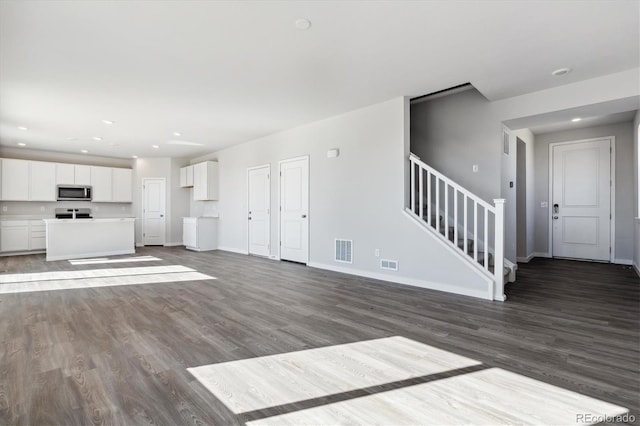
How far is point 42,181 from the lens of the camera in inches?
319

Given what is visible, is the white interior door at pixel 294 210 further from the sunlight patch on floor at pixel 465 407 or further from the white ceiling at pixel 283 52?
the sunlight patch on floor at pixel 465 407

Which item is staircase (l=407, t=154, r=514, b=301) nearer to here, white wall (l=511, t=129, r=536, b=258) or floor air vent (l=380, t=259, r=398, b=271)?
floor air vent (l=380, t=259, r=398, b=271)

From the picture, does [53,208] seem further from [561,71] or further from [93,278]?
[561,71]

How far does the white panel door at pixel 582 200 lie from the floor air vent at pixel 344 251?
4952mm

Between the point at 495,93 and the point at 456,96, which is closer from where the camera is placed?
the point at 495,93

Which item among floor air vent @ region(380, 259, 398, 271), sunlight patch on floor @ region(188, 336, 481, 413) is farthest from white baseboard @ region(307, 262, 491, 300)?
sunlight patch on floor @ region(188, 336, 481, 413)

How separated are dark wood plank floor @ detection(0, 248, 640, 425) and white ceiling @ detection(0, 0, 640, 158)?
8.81ft

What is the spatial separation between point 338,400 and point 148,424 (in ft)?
3.21

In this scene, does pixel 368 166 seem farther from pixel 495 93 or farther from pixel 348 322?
pixel 348 322

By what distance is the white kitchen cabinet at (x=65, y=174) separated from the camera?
831 centimetres

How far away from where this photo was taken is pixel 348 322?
3033mm

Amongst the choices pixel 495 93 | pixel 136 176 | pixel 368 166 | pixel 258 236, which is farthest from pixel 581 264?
pixel 136 176

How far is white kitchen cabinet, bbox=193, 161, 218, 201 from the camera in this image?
859 cm

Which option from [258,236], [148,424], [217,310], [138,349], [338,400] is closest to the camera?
[148,424]
